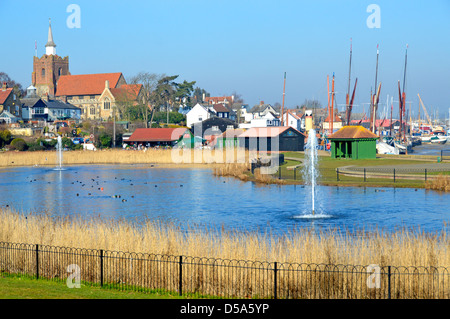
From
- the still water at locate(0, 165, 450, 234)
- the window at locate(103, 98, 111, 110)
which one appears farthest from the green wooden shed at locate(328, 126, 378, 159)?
the window at locate(103, 98, 111, 110)

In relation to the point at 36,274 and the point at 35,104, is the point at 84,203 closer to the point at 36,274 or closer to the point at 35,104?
the point at 36,274

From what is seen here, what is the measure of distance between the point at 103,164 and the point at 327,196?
4970 cm

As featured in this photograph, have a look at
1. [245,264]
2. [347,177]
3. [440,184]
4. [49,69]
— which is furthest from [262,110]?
[245,264]

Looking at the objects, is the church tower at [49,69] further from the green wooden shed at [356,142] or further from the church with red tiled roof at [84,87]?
the green wooden shed at [356,142]

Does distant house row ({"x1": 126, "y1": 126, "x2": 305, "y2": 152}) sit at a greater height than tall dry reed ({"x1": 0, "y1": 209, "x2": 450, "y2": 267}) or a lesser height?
greater

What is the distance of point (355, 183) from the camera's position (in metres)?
50.7

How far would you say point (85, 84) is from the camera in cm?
18088

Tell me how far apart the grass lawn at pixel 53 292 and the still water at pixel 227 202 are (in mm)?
12343

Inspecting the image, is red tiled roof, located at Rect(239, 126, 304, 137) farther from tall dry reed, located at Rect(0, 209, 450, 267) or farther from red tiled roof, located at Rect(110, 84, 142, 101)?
tall dry reed, located at Rect(0, 209, 450, 267)

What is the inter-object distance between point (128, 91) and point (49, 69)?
1630 inches

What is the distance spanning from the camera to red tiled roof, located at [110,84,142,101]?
162200 millimetres

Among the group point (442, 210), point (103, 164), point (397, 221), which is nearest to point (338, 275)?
point (397, 221)

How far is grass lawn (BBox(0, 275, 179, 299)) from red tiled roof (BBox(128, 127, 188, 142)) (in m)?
96.5
